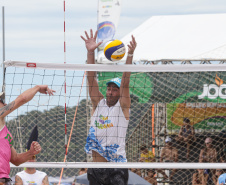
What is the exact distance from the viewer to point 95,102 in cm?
614

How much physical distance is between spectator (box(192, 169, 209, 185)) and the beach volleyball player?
18.0 feet

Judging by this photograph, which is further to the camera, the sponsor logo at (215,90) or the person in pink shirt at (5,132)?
the sponsor logo at (215,90)

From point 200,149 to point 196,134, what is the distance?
0.40 m

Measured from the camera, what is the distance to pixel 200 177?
1159 cm

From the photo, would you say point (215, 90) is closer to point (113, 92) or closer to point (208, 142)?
point (208, 142)

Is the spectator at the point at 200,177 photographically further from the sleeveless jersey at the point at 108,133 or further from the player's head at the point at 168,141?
the sleeveless jersey at the point at 108,133

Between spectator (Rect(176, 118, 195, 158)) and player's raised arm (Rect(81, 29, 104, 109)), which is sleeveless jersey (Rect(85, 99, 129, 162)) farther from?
spectator (Rect(176, 118, 195, 158))

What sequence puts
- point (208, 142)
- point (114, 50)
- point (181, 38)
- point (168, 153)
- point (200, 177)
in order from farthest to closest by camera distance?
point (181, 38) < point (168, 153) < point (200, 177) < point (208, 142) < point (114, 50)

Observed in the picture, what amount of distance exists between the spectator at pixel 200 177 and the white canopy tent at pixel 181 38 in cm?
258

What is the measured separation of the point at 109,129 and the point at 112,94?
0.42m

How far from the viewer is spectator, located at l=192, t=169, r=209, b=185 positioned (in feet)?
36.8

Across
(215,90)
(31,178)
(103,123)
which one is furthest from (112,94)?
(215,90)

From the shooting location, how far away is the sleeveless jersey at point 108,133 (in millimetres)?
6004

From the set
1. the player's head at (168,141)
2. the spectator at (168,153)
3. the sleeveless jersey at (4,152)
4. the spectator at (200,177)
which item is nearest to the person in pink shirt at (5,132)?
the sleeveless jersey at (4,152)
